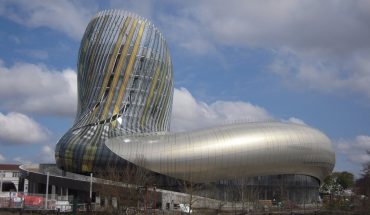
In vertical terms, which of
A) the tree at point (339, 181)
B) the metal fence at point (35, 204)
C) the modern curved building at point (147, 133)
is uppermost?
the modern curved building at point (147, 133)

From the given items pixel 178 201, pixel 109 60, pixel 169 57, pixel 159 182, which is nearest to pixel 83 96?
pixel 109 60

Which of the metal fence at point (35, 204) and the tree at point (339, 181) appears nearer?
the metal fence at point (35, 204)

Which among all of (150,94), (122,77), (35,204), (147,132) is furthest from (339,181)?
(35,204)

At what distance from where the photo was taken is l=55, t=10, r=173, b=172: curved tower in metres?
80.2

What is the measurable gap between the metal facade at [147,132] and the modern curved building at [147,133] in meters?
0.14

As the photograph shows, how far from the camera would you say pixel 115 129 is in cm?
7725

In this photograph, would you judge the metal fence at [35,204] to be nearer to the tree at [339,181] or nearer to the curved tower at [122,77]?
the curved tower at [122,77]

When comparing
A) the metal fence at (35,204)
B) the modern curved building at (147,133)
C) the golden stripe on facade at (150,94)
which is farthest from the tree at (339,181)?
the metal fence at (35,204)

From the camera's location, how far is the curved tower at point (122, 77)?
80.2 m

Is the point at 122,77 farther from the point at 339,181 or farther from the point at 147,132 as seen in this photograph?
the point at 339,181

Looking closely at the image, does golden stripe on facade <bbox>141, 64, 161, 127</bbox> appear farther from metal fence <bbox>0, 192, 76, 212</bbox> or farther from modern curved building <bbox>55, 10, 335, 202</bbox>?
metal fence <bbox>0, 192, 76, 212</bbox>

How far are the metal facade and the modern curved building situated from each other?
0.14 m

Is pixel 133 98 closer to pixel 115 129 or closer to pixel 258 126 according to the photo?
pixel 115 129

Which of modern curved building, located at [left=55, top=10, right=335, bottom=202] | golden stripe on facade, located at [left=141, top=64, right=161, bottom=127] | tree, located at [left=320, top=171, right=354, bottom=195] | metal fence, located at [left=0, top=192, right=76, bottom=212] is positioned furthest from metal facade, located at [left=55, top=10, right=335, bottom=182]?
tree, located at [left=320, top=171, right=354, bottom=195]
